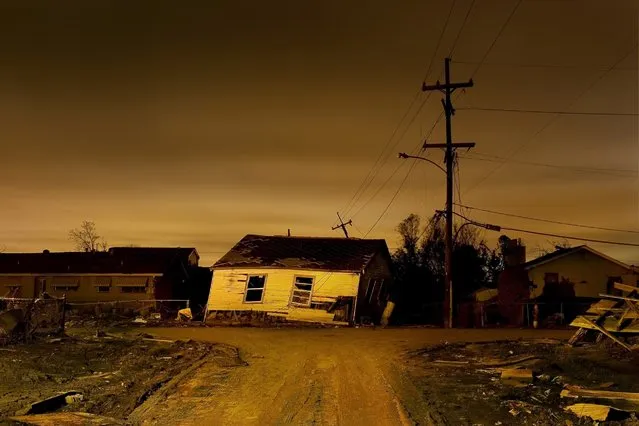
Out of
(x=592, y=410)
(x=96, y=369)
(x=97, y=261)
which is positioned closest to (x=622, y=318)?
(x=592, y=410)

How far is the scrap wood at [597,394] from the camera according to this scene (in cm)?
986

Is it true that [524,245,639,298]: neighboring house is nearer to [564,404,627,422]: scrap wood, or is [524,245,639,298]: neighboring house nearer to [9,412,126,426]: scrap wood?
[564,404,627,422]: scrap wood

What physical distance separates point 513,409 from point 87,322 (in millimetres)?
25227

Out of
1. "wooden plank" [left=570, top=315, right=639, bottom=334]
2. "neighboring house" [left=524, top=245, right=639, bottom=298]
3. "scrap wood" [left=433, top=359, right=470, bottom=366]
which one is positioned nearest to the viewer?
"scrap wood" [left=433, top=359, right=470, bottom=366]

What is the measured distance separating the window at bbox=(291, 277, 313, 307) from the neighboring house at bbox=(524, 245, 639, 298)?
13814 mm

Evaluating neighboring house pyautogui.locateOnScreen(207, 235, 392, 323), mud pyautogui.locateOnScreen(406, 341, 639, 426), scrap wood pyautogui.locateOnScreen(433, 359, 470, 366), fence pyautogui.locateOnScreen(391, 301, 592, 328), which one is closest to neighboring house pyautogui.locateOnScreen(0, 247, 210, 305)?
neighboring house pyautogui.locateOnScreen(207, 235, 392, 323)

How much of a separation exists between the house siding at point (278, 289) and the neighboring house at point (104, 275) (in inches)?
616

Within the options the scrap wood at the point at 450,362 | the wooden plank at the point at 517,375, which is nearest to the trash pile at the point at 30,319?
the scrap wood at the point at 450,362

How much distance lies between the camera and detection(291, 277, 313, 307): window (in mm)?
32344

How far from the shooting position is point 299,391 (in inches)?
441

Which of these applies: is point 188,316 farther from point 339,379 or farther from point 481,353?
point 339,379

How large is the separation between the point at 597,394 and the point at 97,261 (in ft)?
156

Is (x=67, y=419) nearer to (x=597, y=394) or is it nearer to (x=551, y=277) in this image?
(x=597, y=394)

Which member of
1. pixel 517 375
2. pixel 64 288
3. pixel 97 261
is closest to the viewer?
pixel 517 375
